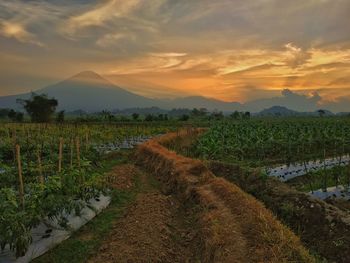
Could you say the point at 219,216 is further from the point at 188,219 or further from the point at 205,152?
the point at 205,152

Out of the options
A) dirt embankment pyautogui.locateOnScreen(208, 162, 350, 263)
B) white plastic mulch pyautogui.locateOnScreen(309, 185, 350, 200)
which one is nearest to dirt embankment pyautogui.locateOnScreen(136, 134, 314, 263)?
dirt embankment pyautogui.locateOnScreen(208, 162, 350, 263)

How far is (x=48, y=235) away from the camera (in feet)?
23.9

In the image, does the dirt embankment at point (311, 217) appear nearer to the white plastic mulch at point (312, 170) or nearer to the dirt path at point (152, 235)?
the white plastic mulch at point (312, 170)

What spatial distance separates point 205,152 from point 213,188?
33.4 ft

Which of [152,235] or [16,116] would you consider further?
[16,116]

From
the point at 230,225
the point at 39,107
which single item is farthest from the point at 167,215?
the point at 39,107

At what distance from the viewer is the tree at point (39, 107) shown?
2383 inches

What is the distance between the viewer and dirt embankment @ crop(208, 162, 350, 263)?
7.11 m

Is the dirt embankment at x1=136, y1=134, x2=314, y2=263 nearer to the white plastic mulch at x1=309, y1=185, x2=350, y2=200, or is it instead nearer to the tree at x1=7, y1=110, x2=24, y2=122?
the white plastic mulch at x1=309, y1=185, x2=350, y2=200

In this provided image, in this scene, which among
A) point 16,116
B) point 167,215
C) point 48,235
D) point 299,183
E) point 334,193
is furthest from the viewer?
point 16,116

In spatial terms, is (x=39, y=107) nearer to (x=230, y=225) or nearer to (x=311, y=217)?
(x=230, y=225)

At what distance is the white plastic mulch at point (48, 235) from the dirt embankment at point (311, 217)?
457 centimetres

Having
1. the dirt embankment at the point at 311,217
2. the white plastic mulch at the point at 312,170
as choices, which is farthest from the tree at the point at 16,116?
the dirt embankment at the point at 311,217

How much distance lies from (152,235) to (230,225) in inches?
66.0
